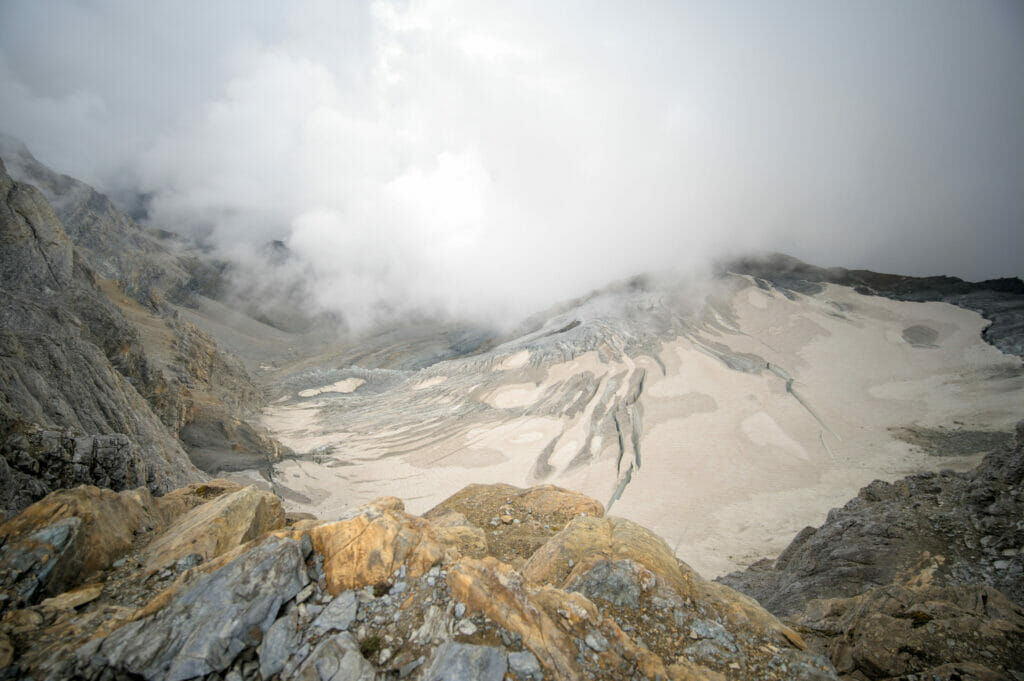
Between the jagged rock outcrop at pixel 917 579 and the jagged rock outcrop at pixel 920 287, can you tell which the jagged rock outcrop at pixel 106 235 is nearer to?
the jagged rock outcrop at pixel 917 579

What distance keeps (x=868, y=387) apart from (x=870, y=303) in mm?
14988

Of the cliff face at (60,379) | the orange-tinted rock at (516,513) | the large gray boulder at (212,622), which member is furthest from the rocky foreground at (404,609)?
the cliff face at (60,379)

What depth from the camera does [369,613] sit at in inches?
158

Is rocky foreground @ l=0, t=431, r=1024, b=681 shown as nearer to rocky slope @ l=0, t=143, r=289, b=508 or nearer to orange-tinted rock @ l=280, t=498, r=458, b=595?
orange-tinted rock @ l=280, t=498, r=458, b=595

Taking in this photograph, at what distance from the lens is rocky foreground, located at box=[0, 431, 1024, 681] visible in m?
3.61

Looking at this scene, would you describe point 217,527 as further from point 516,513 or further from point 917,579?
point 917,579

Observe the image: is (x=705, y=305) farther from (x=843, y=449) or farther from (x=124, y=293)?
(x=124, y=293)

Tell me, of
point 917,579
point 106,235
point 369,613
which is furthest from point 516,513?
point 106,235

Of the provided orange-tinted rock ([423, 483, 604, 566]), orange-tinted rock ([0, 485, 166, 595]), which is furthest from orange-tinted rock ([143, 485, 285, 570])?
orange-tinted rock ([423, 483, 604, 566])

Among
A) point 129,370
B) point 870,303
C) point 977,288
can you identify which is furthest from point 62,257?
point 977,288

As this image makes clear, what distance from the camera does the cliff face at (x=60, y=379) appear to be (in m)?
7.42

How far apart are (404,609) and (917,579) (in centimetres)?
1043

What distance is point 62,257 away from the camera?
17438mm

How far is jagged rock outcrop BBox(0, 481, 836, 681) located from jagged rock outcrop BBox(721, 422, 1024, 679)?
6.13ft
